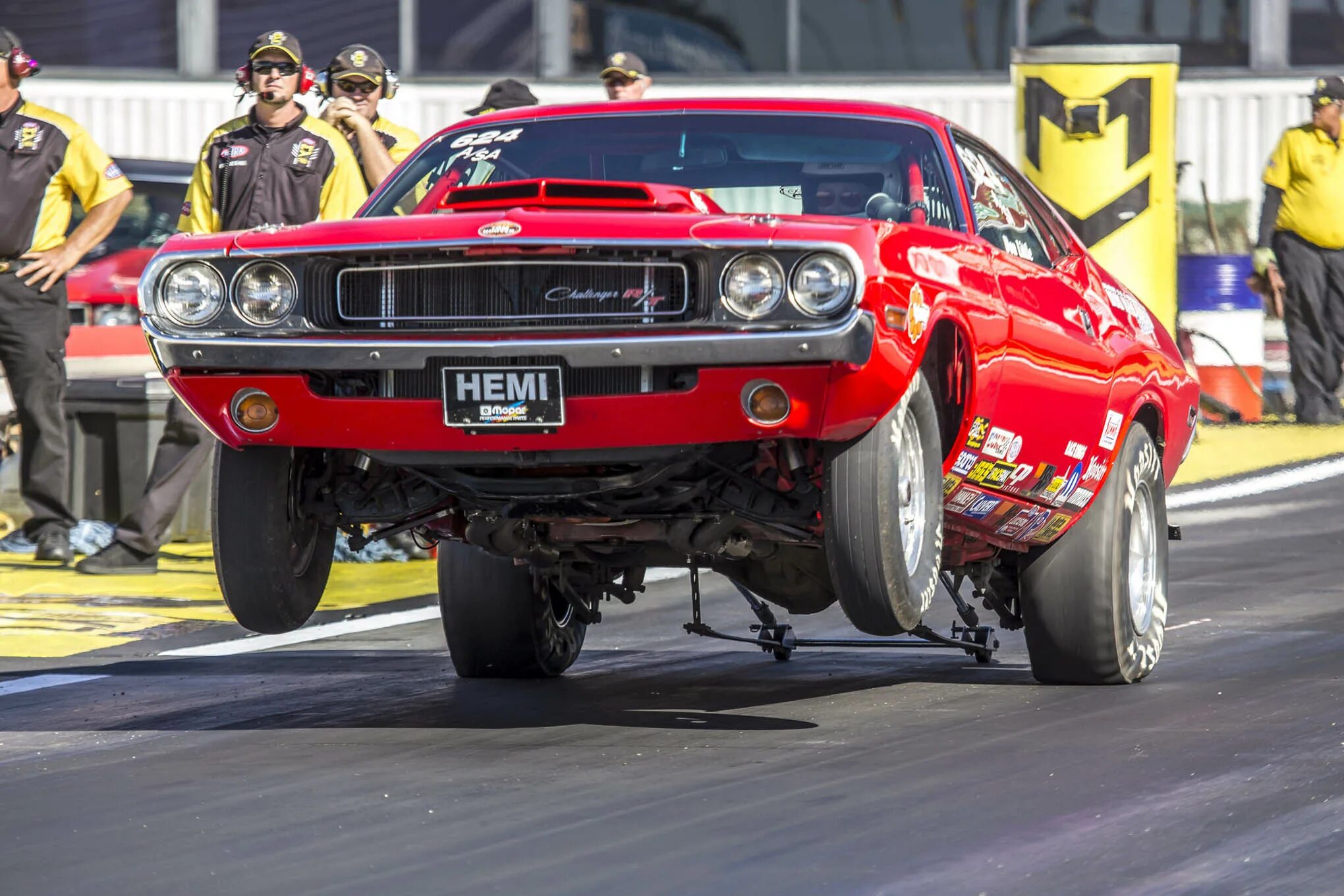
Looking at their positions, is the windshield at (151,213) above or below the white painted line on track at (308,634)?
above

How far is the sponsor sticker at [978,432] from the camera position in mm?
6156

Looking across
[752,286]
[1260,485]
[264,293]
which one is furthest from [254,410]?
[1260,485]

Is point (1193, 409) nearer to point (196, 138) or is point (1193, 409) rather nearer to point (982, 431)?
point (982, 431)

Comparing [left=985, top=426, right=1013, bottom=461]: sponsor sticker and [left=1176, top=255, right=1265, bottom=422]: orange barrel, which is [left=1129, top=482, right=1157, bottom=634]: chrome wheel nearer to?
[left=985, top=426, right=1013, bottom=461]: sponsor sticker

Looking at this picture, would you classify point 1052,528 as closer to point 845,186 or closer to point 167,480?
point 845,186

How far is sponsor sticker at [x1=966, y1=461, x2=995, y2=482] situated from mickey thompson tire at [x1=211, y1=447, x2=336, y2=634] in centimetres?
168

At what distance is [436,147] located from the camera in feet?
23.5

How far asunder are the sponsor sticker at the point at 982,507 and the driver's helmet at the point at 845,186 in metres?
0.83

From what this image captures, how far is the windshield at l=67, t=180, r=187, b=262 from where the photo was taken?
56.4ft

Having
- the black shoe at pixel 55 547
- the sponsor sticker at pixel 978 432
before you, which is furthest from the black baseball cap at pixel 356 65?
the sponsor sticker at pixel 978 432

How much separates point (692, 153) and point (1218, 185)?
16.8 metres

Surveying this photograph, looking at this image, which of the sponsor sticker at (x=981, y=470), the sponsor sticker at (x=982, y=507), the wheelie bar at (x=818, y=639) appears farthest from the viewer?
the wheelie bar at (x=818, y=639)

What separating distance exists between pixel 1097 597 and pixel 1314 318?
32.8ft

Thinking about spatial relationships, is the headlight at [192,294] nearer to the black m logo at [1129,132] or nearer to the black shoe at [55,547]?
the black shoe at [55,547]
